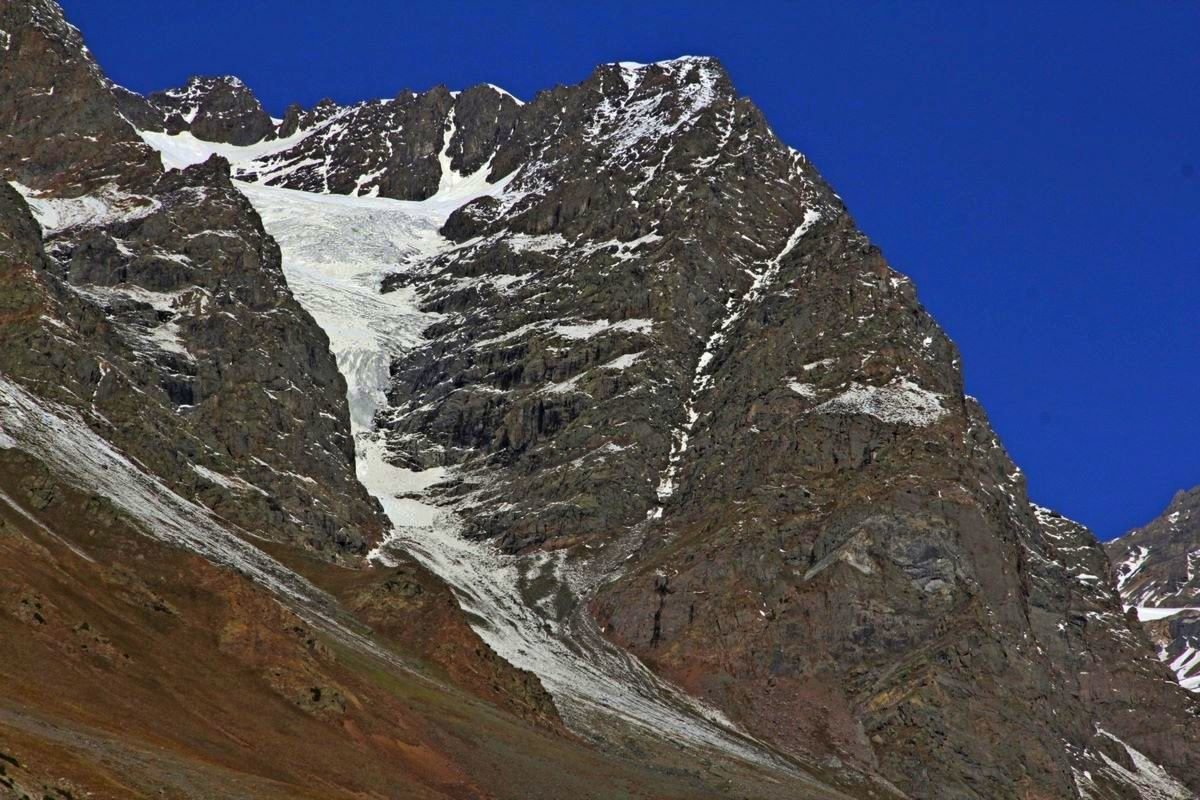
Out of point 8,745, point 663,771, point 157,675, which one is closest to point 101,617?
point 157,675

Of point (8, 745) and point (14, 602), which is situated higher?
point (14, 602)

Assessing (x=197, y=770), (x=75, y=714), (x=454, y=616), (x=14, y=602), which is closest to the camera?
(x=197, y=770)

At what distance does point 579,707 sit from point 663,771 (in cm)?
2914

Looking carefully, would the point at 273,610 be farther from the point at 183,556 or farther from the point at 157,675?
the point at 157,675

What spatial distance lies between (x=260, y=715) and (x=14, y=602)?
19.0 meters

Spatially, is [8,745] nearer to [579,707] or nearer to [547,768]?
[547,768]

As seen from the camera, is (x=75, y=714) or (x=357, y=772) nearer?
(x=75, y=714)

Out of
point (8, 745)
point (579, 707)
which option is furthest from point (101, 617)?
point (579, 707)

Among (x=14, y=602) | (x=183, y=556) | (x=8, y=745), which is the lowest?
(x=8, y=745)

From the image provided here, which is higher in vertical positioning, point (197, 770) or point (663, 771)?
point (663, 771)

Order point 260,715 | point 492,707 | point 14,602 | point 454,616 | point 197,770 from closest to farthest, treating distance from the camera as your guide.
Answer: point 197,770, point 14,602, point 260,715, point 492,707, point 454,616

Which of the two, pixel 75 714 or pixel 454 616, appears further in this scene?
pixel 454 616

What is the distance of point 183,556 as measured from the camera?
151 m

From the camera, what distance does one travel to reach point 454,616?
649ft
